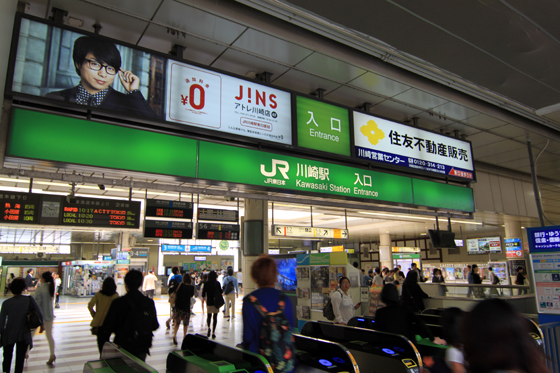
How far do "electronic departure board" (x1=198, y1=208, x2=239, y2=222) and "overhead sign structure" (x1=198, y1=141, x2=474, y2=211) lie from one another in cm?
382

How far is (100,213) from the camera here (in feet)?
20.7

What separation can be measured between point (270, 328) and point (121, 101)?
8.28 ft

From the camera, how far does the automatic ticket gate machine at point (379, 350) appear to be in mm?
3397

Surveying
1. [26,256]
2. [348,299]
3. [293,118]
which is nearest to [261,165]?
[293,118]

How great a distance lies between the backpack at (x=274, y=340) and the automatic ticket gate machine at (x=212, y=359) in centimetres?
6

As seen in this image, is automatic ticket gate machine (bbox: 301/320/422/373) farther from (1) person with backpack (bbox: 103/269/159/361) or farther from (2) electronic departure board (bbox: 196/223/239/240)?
(2) electronic departure board (bbox: 196/223/239/240)

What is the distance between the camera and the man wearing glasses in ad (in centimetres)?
333

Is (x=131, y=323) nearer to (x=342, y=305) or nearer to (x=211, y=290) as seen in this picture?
(x=342, y=305)

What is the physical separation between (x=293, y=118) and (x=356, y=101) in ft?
5.76

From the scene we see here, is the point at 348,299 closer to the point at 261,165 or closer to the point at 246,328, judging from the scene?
the point at 261,165

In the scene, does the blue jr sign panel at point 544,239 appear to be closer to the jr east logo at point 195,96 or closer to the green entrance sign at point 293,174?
the green entrance sign at point 293,174

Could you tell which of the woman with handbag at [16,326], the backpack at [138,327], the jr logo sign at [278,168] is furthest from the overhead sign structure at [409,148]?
the woman with handbag at [16,326]

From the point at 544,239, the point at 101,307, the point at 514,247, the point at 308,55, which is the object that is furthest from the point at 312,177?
the point at 514,247

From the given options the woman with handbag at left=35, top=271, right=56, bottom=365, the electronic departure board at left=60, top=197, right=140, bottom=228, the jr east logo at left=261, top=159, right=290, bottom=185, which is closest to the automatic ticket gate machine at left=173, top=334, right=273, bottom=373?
the jr east logo at left=261, top=159, right=290, bottom=185
